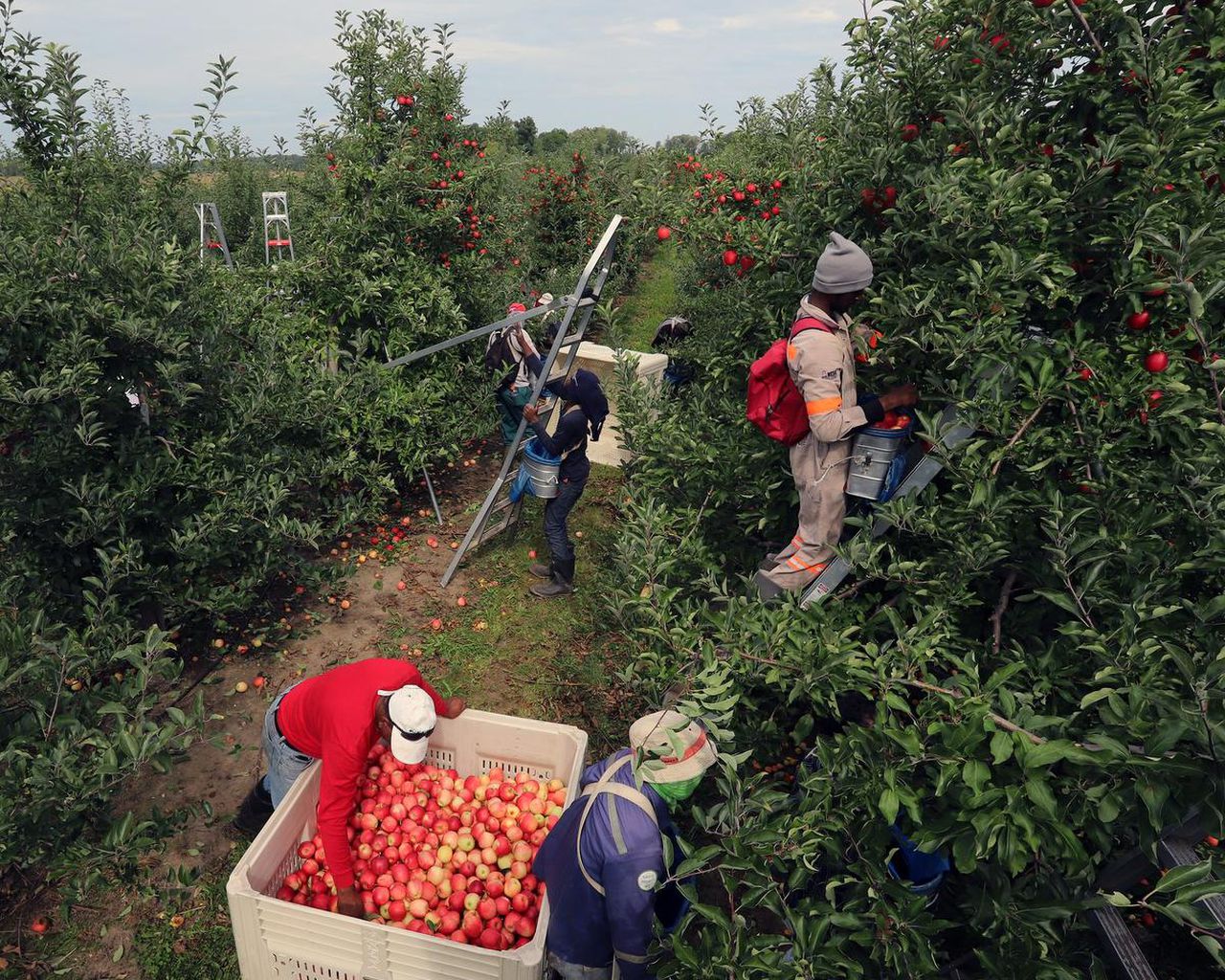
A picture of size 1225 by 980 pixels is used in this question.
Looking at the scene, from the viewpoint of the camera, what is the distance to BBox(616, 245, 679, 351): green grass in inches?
609

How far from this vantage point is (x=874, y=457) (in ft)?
10.3

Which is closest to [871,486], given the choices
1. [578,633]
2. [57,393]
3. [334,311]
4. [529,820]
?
[529,820]

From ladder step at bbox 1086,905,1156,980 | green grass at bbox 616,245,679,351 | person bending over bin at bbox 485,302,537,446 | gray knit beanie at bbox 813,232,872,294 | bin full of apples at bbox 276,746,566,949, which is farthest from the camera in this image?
green grass at bbox 616,245,679,351

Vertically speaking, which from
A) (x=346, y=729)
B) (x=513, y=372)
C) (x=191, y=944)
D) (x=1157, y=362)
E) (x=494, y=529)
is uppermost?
(x=1157, y=362)

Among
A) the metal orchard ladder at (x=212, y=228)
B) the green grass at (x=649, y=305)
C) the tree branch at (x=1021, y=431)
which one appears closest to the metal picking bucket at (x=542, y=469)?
the tree branch at (x=1021, y=431)

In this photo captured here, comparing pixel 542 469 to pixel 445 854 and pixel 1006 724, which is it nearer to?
pixel 445 854

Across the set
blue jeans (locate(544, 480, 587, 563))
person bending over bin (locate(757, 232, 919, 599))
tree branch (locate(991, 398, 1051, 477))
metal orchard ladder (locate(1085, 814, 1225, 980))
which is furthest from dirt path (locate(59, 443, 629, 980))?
tree branch (locate(991, 398, 1051, 477))

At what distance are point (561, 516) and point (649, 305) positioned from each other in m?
12.9

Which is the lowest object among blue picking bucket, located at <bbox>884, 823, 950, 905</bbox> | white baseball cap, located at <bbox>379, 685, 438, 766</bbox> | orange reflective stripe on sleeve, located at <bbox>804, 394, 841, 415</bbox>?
blue picking bucket, located at <bbox>884, 823, 950, 905</bbox>

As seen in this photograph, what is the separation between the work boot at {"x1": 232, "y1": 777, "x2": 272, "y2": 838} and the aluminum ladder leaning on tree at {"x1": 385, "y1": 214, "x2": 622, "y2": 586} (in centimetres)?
291

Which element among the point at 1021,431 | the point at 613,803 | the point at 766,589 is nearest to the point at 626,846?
the point at 613,803

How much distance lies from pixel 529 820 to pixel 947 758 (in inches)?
105

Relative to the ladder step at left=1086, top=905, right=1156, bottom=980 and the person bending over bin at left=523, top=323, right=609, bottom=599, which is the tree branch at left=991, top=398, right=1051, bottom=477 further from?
the person bending over bin at left=523, top=323, right=609, bottom=599

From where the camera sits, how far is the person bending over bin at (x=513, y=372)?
6.71 m
